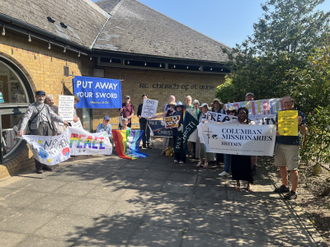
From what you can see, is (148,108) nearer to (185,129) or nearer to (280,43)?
(185,129)

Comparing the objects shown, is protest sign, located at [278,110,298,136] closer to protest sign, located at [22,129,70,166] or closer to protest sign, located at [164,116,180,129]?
protest sign, located at [164,116,180,129]

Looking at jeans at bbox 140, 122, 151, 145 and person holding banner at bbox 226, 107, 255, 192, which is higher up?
A: jeans at bbox 140, 122, 151, 145

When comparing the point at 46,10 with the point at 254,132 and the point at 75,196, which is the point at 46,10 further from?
the point at 254,132

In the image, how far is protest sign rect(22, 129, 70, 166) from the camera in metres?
5.70

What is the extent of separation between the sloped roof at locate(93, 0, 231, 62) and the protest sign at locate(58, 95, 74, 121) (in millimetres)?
3414

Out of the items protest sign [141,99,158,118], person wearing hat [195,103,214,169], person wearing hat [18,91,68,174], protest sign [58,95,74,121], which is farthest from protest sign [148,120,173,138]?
person wearing hat [18,91,68,174]

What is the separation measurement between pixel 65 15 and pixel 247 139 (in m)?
8.64

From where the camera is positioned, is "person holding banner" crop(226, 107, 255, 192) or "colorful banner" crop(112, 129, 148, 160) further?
"colorful banner" crop(112, 129, 148, 160)

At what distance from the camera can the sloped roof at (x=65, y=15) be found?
20.4 feet

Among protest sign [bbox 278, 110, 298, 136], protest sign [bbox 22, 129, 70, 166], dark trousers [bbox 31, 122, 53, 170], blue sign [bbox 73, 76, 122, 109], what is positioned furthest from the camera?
blue sign [bbox 73, 76, 122, 109]

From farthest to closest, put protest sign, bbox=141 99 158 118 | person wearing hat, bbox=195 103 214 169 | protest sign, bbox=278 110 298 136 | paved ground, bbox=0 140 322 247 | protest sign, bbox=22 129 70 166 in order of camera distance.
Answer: protest sign, bbox=141 99 158 118 → person wearing hat, bbox=195 103 214 169 → protest sign, bbox=22 129 70 166 → protest sign, bbox=278 110 298 136 → paved ground, bbox=0 140 322 247

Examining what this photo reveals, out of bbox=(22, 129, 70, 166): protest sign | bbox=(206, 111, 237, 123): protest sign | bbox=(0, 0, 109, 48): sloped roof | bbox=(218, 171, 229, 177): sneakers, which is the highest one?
bbox=(0, 0, 109, 48): sloped roof

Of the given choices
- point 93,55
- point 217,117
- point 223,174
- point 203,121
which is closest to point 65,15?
point 93,55

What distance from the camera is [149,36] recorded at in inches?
476
